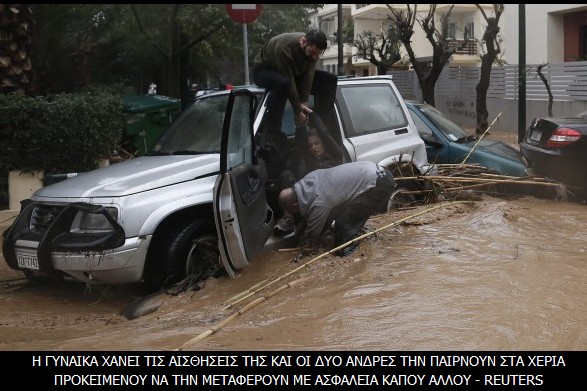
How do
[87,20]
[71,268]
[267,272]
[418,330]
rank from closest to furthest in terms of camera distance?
[418,330] → [71,268] → [267,272] → [87,20]

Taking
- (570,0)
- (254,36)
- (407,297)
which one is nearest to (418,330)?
(407,297)

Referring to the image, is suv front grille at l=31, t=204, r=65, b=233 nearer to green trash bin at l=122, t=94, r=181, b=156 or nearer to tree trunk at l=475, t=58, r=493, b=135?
green trash bin at l=122, t=94, r=181, b=156

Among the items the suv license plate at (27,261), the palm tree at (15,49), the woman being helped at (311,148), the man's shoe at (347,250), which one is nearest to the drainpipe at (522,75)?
the woman being helped at (311,148)

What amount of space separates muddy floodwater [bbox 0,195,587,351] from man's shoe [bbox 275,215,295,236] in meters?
0.21

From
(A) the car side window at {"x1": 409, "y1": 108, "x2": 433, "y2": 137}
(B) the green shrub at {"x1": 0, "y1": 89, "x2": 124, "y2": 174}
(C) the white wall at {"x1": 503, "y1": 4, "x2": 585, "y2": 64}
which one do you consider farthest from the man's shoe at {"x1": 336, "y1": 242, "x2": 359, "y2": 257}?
(C) the white wall at {"x1": 503, "y1": 4, "x2": 585, "y2": 64}

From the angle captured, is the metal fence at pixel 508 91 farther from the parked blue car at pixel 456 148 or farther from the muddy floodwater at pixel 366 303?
the muddy floodwater at pixel 366 303

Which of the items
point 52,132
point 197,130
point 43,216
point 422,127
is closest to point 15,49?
point 52,132

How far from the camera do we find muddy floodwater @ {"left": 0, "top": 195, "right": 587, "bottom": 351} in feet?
13.7

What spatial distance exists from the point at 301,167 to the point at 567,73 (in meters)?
16.0

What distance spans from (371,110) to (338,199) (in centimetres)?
196

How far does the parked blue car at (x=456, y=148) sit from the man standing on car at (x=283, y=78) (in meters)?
3.13

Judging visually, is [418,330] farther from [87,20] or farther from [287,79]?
[87,20]

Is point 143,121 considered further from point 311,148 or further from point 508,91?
point 508,91

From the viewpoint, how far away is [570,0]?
72.7 feet
